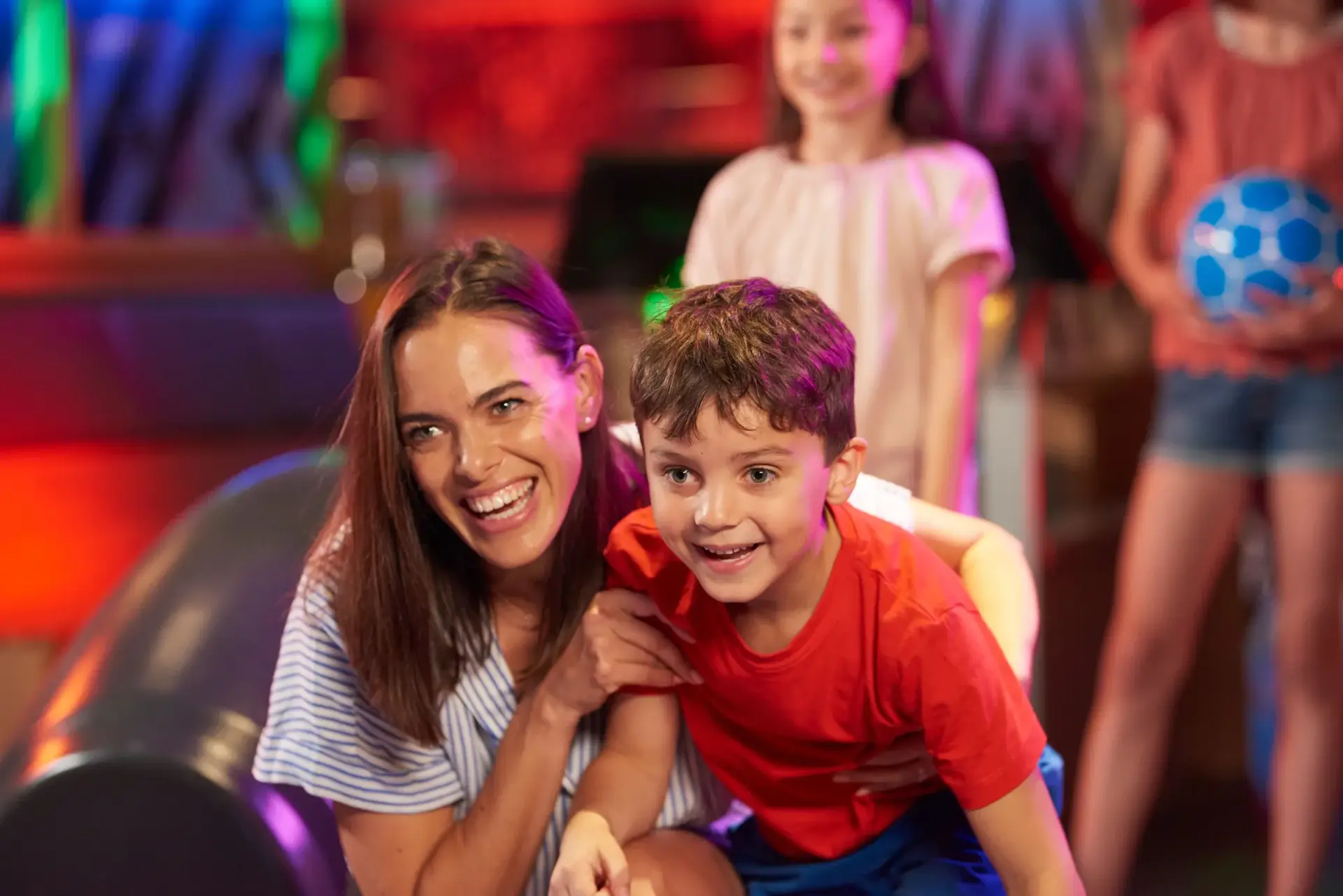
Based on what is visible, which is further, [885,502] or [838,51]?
[838,51]

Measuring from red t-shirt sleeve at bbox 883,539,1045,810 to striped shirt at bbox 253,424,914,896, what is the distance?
0.94 feet

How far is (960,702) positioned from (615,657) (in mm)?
311

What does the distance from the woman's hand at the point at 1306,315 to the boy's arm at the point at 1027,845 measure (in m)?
1.18

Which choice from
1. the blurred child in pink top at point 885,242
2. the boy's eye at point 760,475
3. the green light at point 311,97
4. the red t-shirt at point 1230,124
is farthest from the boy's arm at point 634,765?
the green light at point 311,97

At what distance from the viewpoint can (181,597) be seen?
69.6 inches

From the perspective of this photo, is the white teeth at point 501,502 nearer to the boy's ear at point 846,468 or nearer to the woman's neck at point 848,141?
the boy's ear at point 846,468

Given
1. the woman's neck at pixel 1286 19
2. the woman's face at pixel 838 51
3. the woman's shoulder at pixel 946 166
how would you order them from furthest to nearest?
the woman's neck at pixel 1286 19 → the woman's shoulder at pixel 946 166 → the woman's face at pixel 838 51

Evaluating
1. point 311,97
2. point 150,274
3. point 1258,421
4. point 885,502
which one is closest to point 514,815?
point 885,502

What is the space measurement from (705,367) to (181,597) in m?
0.87

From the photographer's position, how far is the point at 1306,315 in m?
2.19

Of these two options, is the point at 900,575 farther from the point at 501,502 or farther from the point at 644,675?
the point at 501,502

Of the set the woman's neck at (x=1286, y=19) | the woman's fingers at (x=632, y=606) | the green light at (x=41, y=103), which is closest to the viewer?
the woman's fingers at (x=632, y=606)

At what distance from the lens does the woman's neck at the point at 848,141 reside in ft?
6.62

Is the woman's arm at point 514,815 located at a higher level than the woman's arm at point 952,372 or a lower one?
lower
